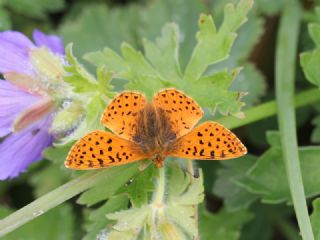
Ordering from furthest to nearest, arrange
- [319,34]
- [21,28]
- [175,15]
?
[21,28] < [175,15] < [319,34]

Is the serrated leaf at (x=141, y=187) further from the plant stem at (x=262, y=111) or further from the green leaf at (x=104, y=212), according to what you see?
the plant stem at (x=262, y=111)

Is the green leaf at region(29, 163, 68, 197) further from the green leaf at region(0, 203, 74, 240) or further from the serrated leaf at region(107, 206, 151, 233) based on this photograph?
the serrated leaf at region(107, 206, 151, 233)

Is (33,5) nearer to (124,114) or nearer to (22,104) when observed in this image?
(22,104)

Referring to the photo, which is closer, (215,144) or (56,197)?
(215,144)

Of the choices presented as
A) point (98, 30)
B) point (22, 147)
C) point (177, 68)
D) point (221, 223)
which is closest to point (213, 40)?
point (177, 68)

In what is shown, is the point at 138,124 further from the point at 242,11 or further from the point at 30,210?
the point at 242,11

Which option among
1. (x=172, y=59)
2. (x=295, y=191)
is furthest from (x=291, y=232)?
(x=172, y=59)
